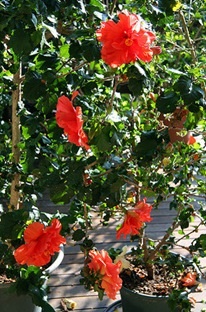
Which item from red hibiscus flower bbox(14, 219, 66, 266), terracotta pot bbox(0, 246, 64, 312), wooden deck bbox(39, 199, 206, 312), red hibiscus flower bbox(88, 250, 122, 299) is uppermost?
red hibiscus flower bbox(14, 219, 66, 266)

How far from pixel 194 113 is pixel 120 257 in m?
0.74

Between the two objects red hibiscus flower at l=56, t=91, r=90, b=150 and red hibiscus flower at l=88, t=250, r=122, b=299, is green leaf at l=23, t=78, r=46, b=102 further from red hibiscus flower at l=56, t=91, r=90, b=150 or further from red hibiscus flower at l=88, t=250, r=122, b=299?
red hibiscus flower at l=88, t=250, r=122, b=299

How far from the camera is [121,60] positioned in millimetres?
1204

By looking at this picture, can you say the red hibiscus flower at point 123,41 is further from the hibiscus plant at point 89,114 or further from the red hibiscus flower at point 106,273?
the red hibiscus flower at point 106,273

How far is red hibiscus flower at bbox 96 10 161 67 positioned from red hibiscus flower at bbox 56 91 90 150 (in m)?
0.15

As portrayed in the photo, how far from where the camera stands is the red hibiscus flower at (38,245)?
1.48 meters

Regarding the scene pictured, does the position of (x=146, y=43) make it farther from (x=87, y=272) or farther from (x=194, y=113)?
(x=87, y=272)

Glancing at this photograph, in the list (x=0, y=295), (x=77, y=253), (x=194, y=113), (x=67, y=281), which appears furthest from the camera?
(x=77, y=253)

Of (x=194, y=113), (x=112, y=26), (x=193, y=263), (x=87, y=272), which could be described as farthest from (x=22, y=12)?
(x=193, y=263)

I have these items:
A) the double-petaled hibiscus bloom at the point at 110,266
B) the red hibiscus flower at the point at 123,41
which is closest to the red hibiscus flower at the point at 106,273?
the double-petaled hibiscus bloom at the point at 110,266

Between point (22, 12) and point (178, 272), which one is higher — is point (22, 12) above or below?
above

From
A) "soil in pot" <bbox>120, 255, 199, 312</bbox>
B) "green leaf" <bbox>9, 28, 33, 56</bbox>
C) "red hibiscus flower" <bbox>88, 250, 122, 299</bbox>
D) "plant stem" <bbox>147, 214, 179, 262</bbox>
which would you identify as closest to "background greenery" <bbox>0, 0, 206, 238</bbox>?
"green leaf" <bbox>9, 28, 33, 56</bbox>

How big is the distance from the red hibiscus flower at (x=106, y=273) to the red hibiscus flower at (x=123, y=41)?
0.64 metres

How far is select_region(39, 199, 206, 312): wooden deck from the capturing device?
252cm
